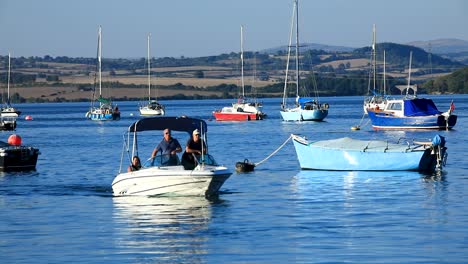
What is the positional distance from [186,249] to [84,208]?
897 cm

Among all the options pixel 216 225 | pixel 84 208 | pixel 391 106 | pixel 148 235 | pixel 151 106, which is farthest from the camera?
pixel 151 106

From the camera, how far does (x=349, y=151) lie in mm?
41500

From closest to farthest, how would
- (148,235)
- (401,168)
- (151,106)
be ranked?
(148,235), (401,168), (151,106)

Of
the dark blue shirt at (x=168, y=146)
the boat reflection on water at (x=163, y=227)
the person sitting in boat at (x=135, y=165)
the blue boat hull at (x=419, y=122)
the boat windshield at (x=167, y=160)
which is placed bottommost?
the blue boat hull at (x=419, y=122)

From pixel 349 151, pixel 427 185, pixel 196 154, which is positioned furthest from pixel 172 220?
pixel 349 151

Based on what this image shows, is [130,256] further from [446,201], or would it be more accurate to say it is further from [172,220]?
[446,201]

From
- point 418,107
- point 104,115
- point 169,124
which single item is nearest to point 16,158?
point 169,124

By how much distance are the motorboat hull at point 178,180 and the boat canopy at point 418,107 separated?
49.2 meters

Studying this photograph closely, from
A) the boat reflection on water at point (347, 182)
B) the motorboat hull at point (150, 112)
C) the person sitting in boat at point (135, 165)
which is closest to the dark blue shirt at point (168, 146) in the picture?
the person sitting in boat at point (135, 165)

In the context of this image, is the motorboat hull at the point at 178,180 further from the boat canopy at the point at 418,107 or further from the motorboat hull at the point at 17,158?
the boat canopy at the point at 418,107

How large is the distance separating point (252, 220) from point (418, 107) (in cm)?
5411

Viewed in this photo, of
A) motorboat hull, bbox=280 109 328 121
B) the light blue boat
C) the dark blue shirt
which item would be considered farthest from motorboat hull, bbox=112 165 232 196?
motorboat hull, bbox=280 109 328 121

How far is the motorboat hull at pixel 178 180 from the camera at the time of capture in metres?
31.4

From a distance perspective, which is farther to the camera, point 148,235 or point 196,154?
point 196,154
